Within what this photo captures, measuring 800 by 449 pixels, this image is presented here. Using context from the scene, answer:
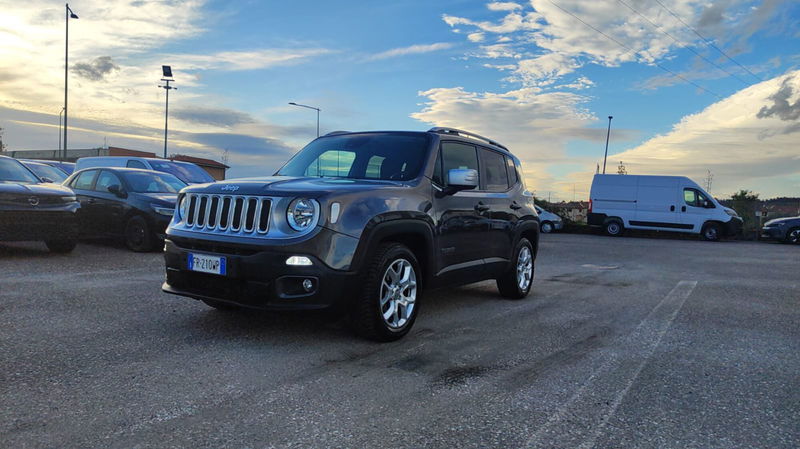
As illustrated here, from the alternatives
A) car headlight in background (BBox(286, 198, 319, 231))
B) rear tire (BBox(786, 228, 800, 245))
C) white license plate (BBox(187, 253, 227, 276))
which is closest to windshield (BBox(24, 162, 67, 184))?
white license plate (BBox(187, 253, 227, 276))

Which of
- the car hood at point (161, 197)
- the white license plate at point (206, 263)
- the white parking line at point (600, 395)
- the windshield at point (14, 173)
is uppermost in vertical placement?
the windshield at point (14, 173)

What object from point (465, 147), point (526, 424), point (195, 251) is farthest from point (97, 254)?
point (526, 424)

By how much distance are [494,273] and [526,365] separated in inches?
91.0

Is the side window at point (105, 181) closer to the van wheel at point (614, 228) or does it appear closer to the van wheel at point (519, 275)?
the van wheel at point (519, 275)

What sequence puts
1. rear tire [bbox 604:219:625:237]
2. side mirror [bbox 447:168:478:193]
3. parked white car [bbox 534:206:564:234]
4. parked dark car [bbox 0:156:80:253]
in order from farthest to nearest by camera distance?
parked white car [bbox 534:206:564:234] < rear tire [bbox 604:219:625:237] < parked dark car [bbox 0:156:80:253] < side mirror [bbox 447:168:478:193]

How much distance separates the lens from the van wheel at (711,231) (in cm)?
2230

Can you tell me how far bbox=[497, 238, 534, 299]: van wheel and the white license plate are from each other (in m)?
3.45

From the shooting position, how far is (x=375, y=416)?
308cm

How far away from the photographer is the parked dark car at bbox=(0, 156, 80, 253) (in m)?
Result: 8.32

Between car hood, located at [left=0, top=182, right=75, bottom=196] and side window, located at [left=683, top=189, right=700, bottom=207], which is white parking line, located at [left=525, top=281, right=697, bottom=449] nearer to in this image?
car hood, located at [left=0, top=182, right=75, bottom=196]

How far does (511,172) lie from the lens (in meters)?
7.04

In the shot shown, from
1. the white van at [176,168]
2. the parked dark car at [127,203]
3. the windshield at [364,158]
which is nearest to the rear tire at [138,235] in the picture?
the parked dark car at [127,203]

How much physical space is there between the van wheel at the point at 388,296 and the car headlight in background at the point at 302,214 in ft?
1.92

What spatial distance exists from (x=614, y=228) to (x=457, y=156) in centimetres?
2001
